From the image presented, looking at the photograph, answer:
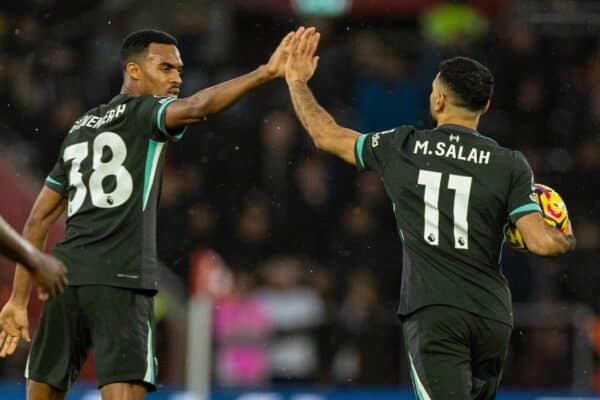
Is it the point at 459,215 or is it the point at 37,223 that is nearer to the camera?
the point at 459,215

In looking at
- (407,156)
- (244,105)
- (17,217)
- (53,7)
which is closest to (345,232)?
(244,105)

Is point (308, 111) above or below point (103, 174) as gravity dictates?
above

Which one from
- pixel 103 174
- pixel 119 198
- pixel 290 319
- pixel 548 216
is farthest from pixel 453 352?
pixel 290 319

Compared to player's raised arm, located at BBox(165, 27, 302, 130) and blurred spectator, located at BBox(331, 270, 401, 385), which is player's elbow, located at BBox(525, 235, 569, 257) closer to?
player's raised arm, located at BBox(165, 27, 302, 130)

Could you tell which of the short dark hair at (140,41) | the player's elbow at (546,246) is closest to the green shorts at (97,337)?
the short dark hair at (140,41)

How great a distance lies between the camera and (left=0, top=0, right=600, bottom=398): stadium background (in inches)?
459

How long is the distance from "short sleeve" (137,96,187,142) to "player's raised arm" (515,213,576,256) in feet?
5.28

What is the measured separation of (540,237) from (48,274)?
2.05m

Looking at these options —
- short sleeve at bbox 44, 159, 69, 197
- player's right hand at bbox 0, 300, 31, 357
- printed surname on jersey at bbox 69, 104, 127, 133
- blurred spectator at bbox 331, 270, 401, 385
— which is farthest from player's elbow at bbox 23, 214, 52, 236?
blurred spectator at bbox 331, 270, 401, 385

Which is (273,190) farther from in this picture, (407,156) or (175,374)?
(407,156)

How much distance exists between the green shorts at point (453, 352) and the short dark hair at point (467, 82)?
93cm

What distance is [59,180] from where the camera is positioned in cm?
671

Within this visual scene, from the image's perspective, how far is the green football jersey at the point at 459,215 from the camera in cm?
617

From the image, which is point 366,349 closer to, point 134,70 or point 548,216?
point 134,70
